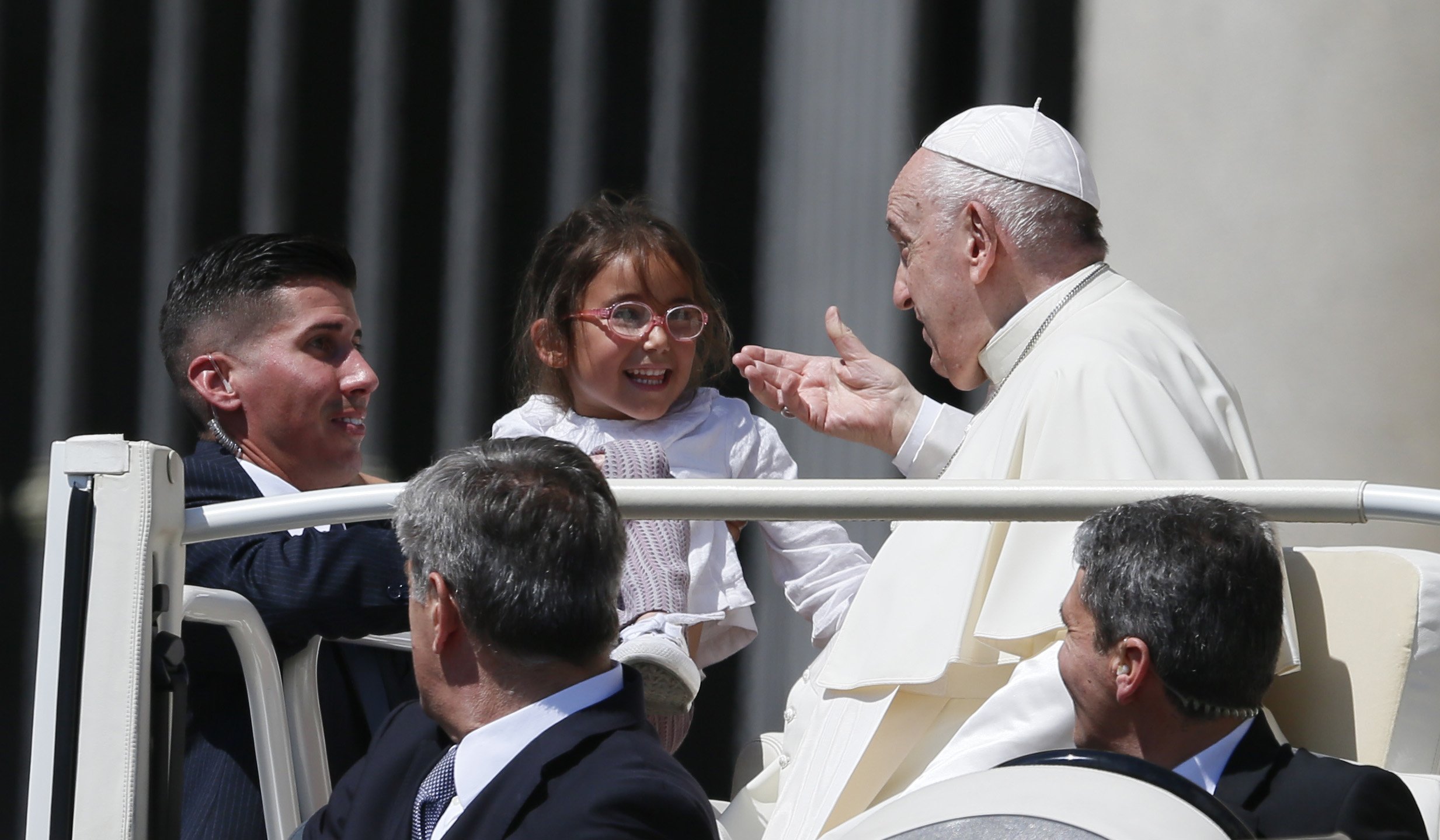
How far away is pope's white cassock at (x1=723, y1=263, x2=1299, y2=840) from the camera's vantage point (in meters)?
2.30

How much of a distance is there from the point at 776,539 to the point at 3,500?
2378 mm

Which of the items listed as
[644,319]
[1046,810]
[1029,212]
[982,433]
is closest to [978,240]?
[1029,212]

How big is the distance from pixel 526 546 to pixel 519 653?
0.11m

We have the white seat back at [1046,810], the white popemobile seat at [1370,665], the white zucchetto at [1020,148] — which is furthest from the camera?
the white zucchetto at [1020,148]

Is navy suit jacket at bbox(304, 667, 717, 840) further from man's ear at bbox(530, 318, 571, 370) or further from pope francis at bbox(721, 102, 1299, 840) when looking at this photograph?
man's ear at bbox(530, 318, 571, 370)

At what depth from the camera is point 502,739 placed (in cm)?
165

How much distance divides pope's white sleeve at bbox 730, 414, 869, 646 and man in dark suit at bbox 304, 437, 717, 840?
4.91ft

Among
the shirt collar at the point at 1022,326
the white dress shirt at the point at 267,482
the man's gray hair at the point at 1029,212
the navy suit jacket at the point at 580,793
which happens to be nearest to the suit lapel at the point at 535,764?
the navy suit jacket at the point at 580,793

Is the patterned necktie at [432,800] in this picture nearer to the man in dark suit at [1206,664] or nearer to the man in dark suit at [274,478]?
the man in dark suit at [274,478]

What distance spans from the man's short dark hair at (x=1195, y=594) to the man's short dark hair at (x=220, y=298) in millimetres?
1446

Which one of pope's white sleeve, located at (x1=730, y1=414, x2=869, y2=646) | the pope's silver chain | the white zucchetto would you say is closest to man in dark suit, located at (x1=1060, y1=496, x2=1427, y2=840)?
the pope's silver chain

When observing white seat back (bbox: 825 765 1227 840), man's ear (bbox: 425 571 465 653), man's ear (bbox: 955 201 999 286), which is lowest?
man's ear (bbox: 425 571 465 653)

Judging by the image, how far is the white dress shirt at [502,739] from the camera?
64.6 inches

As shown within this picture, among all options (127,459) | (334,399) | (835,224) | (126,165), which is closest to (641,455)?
(334,399)
